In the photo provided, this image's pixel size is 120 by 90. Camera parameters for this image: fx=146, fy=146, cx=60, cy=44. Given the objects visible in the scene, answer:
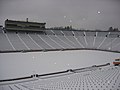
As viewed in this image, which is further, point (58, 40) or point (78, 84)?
point (58, 40)

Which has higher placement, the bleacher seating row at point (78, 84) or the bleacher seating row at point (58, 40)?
the bleacher seating row at point (58, 40)

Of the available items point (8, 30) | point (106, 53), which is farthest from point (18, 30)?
point (106, 53)

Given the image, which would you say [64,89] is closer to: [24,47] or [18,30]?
[24,47]

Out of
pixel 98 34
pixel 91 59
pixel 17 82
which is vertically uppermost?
pixel 98 34

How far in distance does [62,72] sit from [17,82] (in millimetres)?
1234

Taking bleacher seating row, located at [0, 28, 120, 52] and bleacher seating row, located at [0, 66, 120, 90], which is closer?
bleacher seating row, located at [0, 66, 120, 90]

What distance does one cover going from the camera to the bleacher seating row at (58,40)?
6040mm

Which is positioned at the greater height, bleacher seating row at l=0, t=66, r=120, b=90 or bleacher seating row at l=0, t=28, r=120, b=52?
bleacher seating row at l=0, t=28, r=120, b=52

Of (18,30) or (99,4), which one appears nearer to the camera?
(99,4)

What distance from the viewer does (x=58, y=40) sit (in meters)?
7.14

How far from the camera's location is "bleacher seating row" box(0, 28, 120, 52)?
6.04 meters

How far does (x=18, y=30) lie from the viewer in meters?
7.37

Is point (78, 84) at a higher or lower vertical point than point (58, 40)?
lower

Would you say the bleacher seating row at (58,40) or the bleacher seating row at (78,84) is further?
the bleacher seating row at (58,40)
